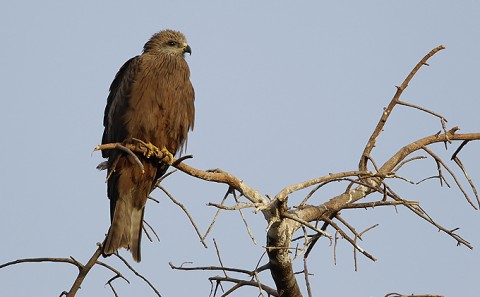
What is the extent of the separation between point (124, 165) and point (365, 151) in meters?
2.02

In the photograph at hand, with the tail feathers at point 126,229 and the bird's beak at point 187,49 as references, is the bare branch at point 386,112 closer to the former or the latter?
the tail feathers at point 126,229

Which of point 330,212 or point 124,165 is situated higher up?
point 124,165

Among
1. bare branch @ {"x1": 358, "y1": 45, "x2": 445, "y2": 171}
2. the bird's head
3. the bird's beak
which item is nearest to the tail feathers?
the bird's head

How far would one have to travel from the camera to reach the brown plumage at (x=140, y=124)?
5.19 meters

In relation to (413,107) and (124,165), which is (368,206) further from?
(124,165)

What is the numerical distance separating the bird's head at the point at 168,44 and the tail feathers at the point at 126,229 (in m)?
A: 1.44

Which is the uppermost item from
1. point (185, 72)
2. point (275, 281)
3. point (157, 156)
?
point (185, 72)

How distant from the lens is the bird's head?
5.92 meters

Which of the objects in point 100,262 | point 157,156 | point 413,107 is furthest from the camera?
point 157,156

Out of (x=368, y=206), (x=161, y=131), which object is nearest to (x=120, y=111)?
(x=161, y=131)

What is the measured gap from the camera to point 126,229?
5.40 metres

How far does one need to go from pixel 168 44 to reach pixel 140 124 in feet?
3.88

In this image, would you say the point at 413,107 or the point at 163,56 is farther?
the point at 163,56

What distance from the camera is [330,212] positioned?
3.97 m
